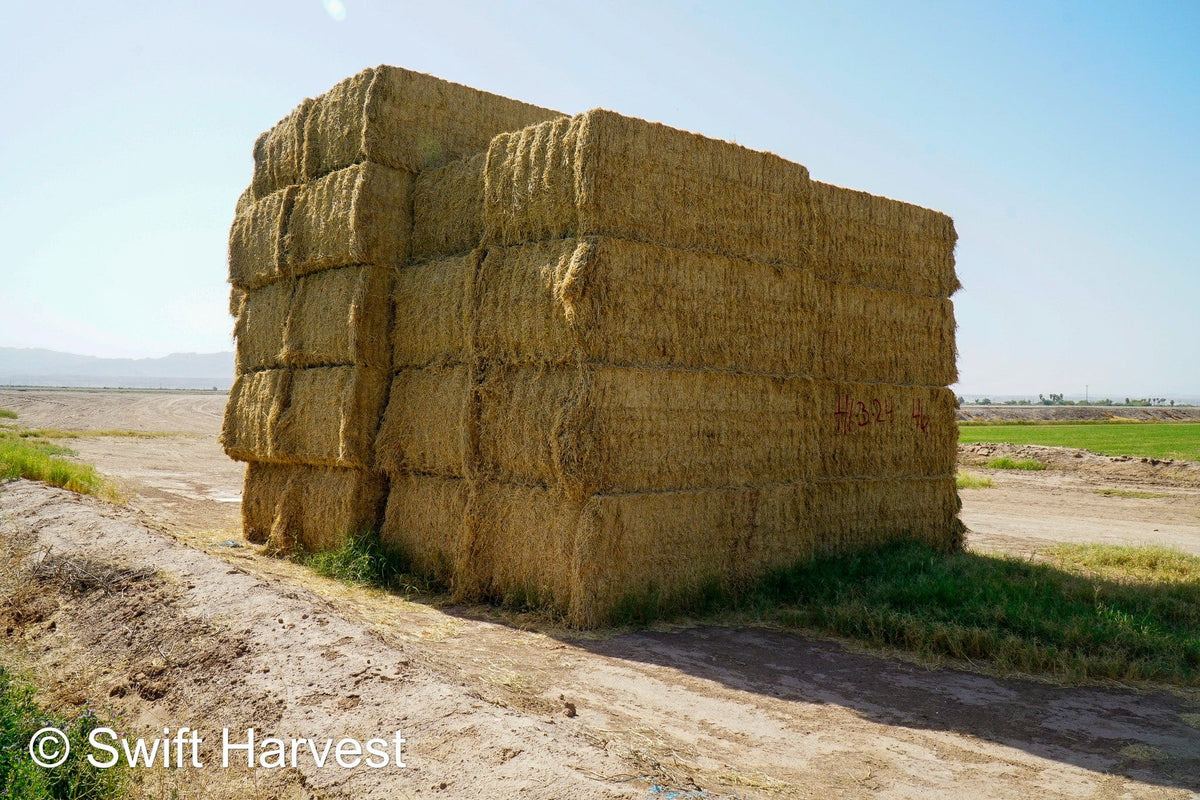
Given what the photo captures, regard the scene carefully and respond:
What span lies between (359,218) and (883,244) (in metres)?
6.60

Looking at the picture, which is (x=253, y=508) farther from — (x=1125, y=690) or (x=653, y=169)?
(x=1125, y=690)

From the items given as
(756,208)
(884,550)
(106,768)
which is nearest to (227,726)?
(106,768)

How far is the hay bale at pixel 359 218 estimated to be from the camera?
35.8 feet

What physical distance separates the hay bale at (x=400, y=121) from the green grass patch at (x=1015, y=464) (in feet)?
71.6

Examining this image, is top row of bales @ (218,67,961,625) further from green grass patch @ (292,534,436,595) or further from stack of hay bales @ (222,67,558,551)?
green grass patch @ (292,534,436,595)

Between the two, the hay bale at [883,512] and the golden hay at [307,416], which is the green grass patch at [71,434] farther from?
the hay bale at [883,512]

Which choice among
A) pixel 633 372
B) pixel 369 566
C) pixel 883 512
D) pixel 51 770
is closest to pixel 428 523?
pixel 369 566

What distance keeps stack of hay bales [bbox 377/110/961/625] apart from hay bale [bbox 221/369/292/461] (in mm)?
2180

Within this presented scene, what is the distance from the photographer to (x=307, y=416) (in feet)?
38.2

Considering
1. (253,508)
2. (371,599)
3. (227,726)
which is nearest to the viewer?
(227,726)

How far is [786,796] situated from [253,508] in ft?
34.3

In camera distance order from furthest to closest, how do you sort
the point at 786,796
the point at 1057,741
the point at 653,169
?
1. the point at 653,169
2. the point at 1057,741
3. the point at 786,796

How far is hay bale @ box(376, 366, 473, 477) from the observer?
981 cm

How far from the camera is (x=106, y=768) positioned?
6184mm
